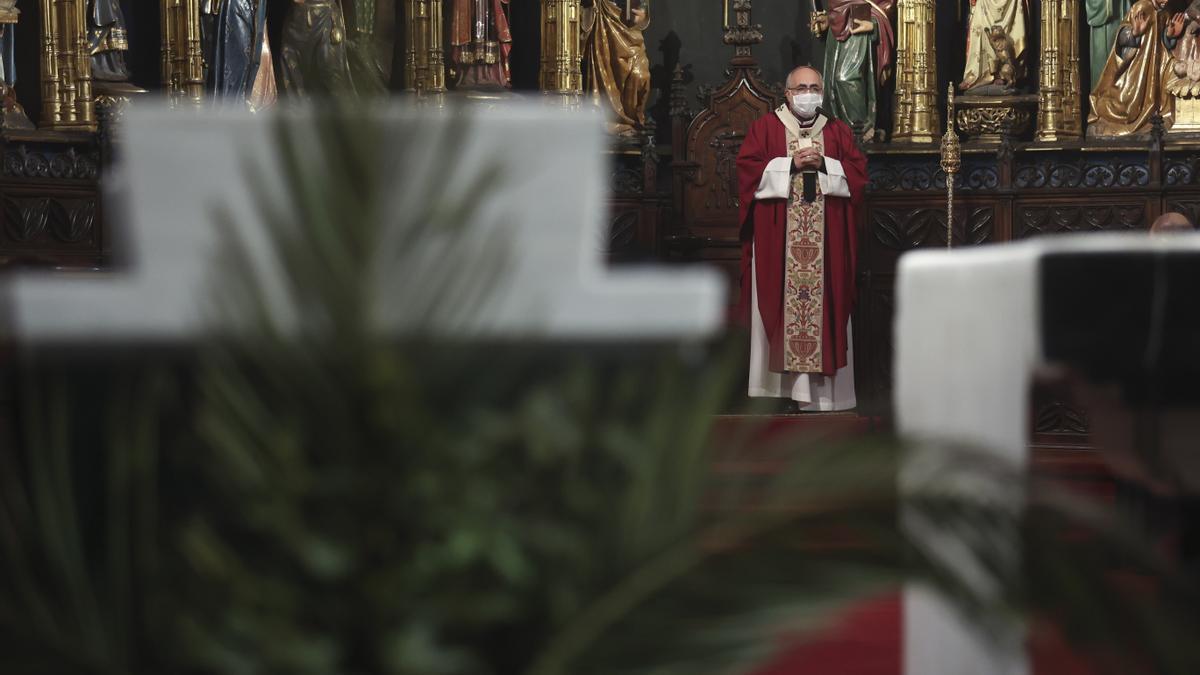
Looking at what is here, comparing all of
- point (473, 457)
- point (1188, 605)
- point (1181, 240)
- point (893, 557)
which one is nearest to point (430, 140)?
point (473, 457)

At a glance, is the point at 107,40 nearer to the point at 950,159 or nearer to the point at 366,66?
the point at 950,159

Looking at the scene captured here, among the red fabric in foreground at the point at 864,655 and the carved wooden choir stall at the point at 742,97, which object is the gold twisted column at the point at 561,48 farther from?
the red fabric in foreground at the point at 864,655

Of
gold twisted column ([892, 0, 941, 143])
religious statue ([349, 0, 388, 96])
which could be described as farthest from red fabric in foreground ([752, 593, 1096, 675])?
gold twisted column ([892, 0, 941, 143])

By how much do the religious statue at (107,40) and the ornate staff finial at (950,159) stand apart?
523cm

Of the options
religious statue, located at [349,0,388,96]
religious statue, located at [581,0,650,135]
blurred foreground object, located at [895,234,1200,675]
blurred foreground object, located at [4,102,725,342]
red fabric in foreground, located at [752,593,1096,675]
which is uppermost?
religious statue, located at [581,0,650,135]

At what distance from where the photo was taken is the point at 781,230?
9.28 meters

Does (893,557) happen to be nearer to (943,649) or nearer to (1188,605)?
(1188,605)

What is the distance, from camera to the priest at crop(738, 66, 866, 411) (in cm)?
923

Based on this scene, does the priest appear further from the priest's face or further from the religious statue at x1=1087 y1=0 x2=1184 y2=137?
the religious statue at x1=1087 y1=0 x2=1184 y2=137

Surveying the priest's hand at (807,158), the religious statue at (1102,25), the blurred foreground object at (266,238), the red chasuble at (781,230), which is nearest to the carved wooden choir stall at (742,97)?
the religious statue at (1102,25)

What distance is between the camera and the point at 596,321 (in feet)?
5.65

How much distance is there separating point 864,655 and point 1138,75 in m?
7.39

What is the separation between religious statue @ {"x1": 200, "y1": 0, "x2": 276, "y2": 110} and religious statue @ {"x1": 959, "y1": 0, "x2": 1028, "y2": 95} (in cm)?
466

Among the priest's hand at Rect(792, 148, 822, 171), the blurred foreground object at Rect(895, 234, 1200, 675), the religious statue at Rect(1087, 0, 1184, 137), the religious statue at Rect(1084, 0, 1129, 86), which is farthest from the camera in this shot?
the religious statue at Rect(1084, 0, 1129, 86)
